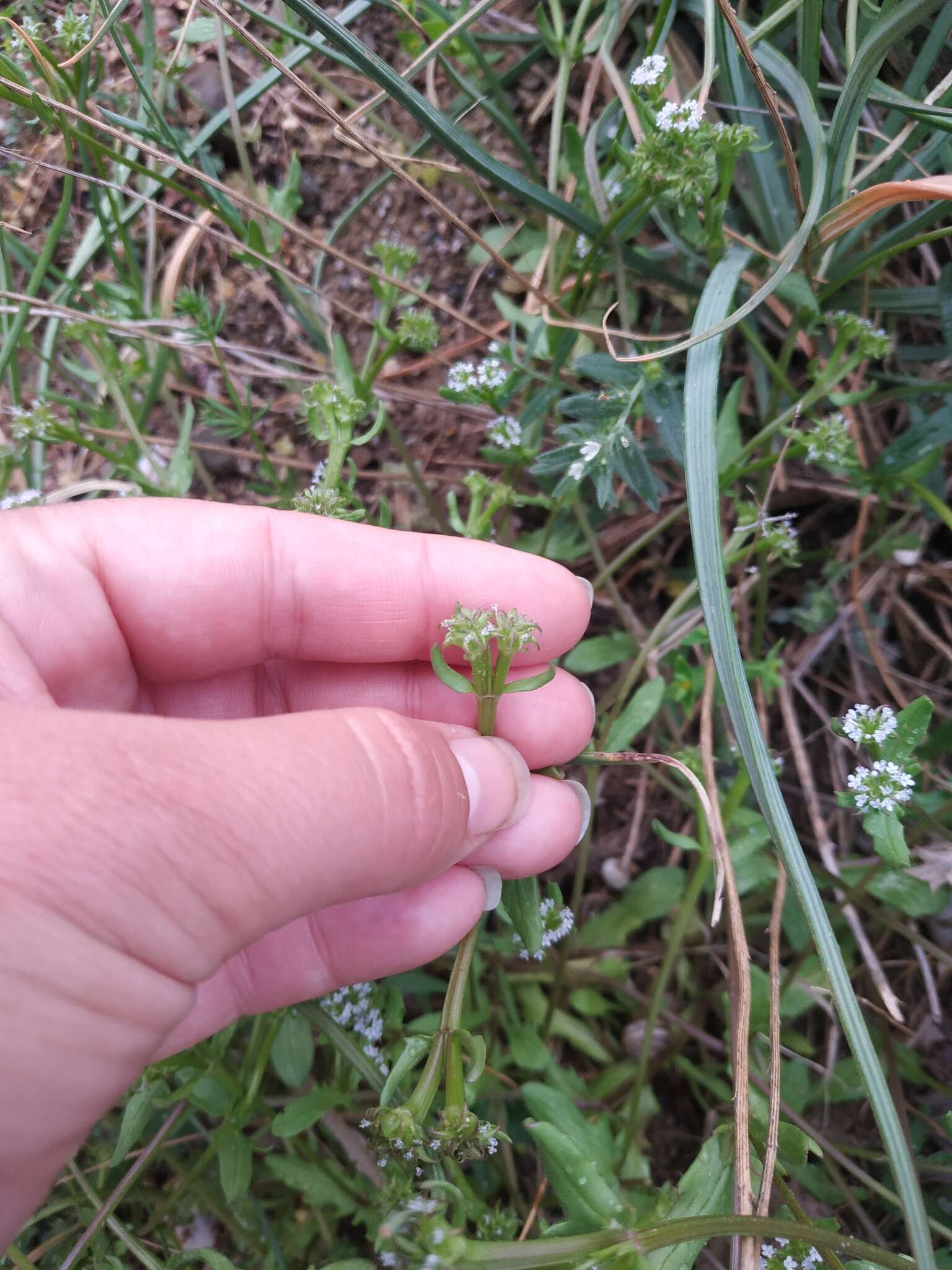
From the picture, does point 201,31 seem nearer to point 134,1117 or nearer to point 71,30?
point 71,30

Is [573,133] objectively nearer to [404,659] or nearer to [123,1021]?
[404,659]

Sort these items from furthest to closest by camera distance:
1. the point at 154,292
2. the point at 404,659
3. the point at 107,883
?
the point at 154,292 → the point at 404,659 → the point at 107,883

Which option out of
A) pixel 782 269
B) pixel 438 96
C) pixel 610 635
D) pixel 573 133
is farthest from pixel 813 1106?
pixel 438 96

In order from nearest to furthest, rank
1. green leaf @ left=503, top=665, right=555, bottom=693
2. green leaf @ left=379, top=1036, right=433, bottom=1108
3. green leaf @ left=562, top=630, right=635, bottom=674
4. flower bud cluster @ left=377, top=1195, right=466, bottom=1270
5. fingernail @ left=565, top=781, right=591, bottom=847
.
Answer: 1. flower bud cluster @ left=377, top=1195, right=466, bottom=1270
2. green leaf @ left=379, top=1036, right=433, bottom=1108
3. green leaf @ left=503, top=665, right=555, bottom=693
4. fingernail @ left=565, top=781, right=591, bottom=847
5. green leaf @ left=562, top=630, right=635, bottom=674

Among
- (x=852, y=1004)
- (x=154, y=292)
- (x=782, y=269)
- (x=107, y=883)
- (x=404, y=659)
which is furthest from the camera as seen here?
(x=154, y=292)

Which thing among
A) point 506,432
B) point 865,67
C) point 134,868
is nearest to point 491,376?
point 506,432

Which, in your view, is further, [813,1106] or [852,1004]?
[813,1106]

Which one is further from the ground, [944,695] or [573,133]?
[573,133]

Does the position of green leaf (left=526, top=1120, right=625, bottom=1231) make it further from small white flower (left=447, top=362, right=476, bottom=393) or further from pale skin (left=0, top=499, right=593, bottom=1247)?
small white flower (left=447, top=362, right=476, bottom=393)

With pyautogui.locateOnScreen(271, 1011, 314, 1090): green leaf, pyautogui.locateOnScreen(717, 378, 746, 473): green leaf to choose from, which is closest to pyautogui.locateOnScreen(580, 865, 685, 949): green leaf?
pyautogui.locateOnScreen(271, 1011, 314, 1090): green leaf
